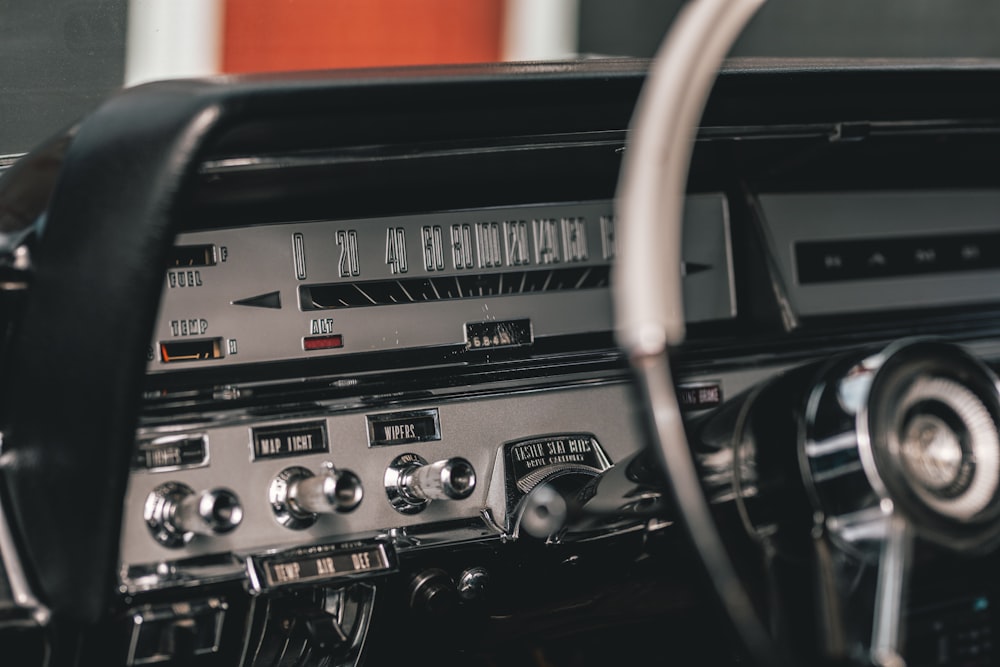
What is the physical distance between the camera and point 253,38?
1.89 m

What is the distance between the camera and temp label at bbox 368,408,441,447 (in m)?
1.35

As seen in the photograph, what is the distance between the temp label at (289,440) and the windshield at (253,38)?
56 cm

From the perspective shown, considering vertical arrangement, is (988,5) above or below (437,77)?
above

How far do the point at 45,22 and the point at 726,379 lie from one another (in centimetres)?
111

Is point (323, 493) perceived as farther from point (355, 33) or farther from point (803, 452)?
point (355, 33)

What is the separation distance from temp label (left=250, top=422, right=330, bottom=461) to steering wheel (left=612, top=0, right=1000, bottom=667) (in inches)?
18.0

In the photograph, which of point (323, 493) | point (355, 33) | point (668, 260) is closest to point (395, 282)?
point (323, 493)

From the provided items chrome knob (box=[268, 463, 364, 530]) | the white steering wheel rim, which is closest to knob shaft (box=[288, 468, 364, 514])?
chrome knob (box=[268, 463, 364, 530])

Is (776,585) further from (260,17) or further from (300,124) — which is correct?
(260,17)

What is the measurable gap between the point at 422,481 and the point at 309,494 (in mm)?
138

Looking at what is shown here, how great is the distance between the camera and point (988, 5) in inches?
218

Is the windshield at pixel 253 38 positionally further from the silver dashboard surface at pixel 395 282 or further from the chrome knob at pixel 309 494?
the chrome knob at pixel 309 494

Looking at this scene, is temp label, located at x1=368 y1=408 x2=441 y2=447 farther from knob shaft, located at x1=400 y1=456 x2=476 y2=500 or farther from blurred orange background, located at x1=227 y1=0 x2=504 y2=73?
blurred orange background, located at x1=227 y1=0 x2=504 y2=73

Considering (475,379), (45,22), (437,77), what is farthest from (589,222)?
(45,22)
